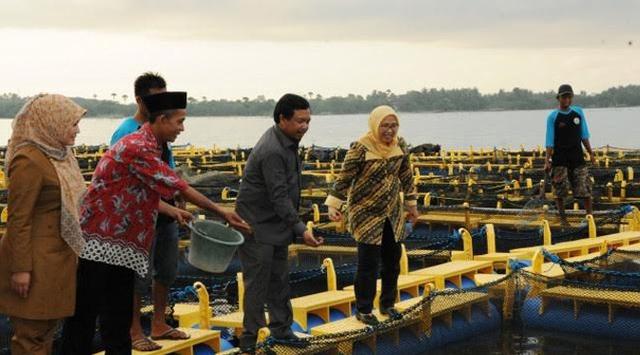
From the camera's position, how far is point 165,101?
5.62 m

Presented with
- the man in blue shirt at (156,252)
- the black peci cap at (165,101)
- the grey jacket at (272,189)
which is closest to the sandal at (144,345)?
the man in blue shirt at (156,252)

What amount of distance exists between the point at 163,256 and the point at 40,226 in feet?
4.58

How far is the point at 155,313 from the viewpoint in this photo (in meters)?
6.65

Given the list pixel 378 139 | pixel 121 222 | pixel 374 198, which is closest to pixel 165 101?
pixel 121 222

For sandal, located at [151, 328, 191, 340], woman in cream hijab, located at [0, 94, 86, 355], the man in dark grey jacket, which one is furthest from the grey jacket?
woman in cream hijab, located at [0, 94, 86, 355]

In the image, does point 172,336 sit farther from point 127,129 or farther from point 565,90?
point 565,90

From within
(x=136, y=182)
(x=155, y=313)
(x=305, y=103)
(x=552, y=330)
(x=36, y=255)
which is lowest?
(x=552, y=330)

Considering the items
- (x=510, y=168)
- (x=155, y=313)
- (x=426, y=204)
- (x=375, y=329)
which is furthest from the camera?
(x=510, y=168)

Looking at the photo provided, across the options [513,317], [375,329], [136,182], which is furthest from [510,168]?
[136,182]

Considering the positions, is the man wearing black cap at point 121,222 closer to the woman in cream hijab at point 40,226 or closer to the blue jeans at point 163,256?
the woman in cream hijab at point 40,226

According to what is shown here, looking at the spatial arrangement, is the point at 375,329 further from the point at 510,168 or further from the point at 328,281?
the point at 510,168

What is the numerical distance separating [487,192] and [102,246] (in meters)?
14.4

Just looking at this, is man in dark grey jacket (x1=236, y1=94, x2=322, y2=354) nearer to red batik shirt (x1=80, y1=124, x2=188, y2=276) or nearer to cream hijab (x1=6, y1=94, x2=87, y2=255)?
red batik shirt (x1=80, y1=124, x2=188, y2=276)

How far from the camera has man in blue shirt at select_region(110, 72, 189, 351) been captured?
634cm
